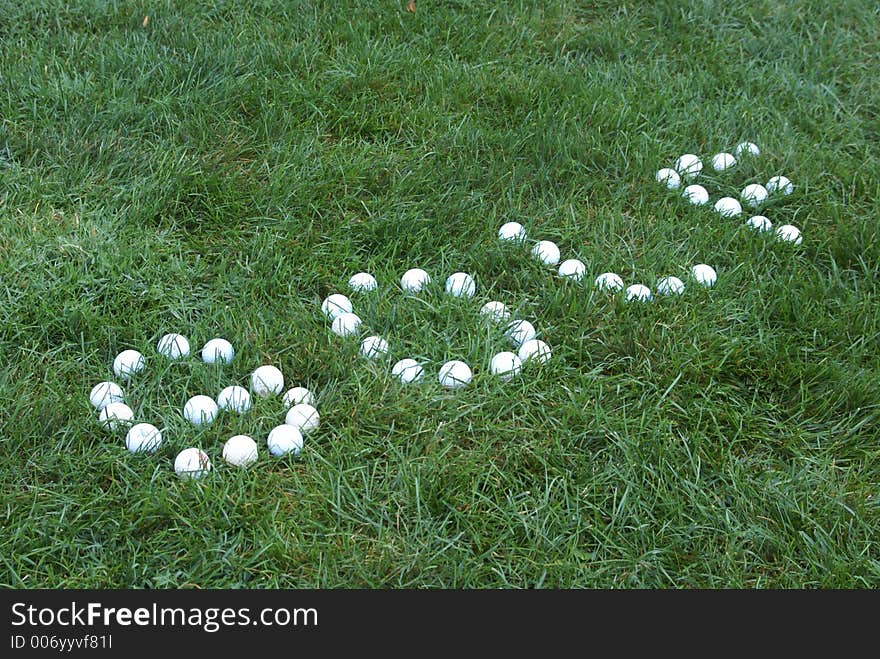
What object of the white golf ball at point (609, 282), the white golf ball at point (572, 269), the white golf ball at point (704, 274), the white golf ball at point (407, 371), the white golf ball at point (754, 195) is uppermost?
the white golf ball at point (754, 195)

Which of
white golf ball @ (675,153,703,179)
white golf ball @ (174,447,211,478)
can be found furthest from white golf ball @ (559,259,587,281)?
white golf ball @ (174,447,211,478)

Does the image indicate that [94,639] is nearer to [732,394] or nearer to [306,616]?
[306,616]

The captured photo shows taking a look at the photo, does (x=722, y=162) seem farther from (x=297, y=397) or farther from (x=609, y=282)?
(x=297, y=397)

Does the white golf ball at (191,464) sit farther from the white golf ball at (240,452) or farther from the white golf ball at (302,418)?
the white golf ball at (302,418)

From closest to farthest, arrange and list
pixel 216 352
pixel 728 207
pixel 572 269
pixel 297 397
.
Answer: pixel 297 397
pixel 216 352
pixel 572 269
pixel 728 207

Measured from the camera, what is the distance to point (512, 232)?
3.50 meters

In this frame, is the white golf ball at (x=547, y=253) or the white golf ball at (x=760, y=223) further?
the white golf ball at (x=760, y=223)

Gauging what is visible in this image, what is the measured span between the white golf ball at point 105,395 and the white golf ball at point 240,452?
1.27 ft

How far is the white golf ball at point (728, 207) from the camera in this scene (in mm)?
3656

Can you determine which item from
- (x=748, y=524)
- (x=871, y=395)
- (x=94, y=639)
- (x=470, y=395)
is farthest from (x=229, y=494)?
(x=871, y=395)

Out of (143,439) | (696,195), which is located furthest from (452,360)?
(696,195)

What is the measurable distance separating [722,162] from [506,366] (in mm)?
1563

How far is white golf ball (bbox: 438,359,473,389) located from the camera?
2895 millimetres

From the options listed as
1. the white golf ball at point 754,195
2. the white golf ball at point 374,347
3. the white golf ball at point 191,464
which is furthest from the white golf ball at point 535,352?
the white golf ball at point 754,195
